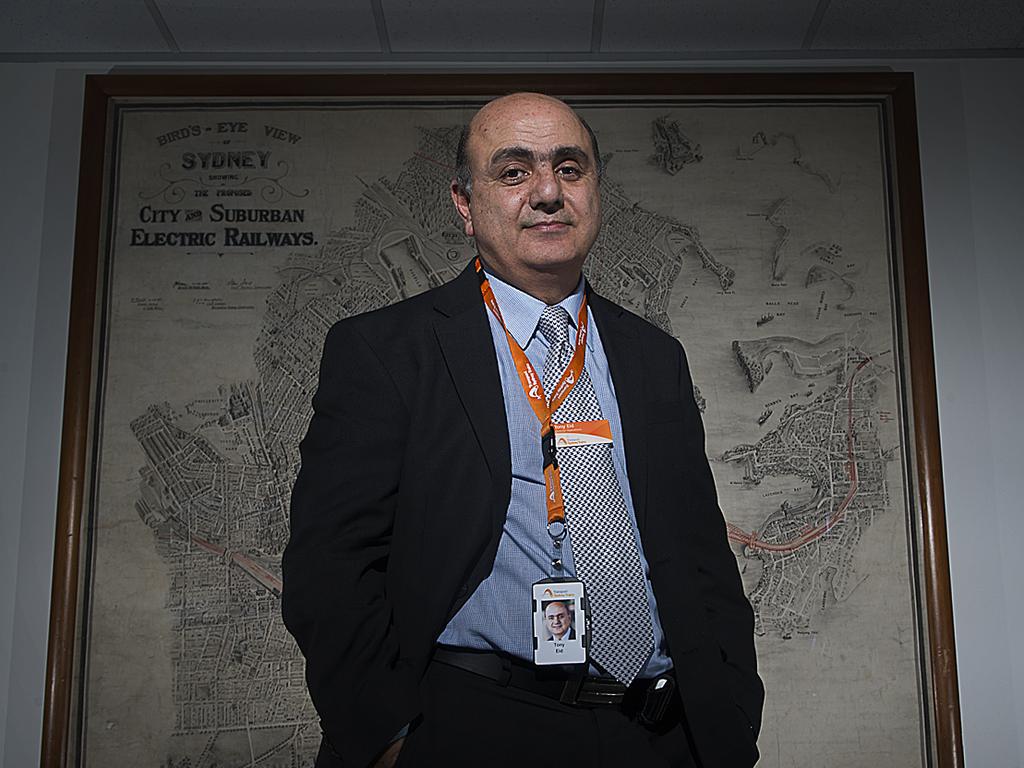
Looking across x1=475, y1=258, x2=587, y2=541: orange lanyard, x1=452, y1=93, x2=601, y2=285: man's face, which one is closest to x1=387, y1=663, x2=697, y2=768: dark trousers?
x1=475, y1=258, x2=587, y2=541: orange lanyard

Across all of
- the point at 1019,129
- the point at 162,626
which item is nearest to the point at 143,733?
the point at 162,626

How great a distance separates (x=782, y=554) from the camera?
2359 millimetres

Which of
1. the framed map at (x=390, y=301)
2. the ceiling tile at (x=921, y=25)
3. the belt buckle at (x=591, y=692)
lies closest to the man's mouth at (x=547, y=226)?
the belt buckle at (x=591, y=692)

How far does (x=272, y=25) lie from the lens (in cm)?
249

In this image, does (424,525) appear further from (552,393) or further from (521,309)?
(521,309)

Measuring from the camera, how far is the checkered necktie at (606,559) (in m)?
1.27

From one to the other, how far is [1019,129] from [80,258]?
2461mm

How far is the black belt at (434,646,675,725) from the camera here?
1.21 m

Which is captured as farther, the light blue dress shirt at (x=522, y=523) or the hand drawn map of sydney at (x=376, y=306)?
the hand drawn map of sydney at (x=376, y=306)

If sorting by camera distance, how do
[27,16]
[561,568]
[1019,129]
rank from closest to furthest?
1. [561,568]
2. [27,16]
3. [1019,129]

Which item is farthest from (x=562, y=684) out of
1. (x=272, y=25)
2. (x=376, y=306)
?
(x=272, y=25)

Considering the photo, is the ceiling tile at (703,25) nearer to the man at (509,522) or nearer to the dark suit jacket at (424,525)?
the man at (509,522)

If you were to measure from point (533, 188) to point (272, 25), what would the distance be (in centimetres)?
139

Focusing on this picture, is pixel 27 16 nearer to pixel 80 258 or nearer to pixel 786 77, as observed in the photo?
pixel 80 258
